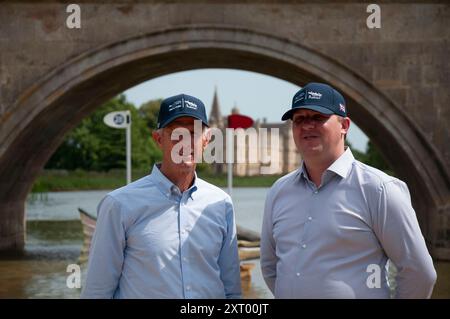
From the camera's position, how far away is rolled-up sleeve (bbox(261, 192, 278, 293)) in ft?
7.78

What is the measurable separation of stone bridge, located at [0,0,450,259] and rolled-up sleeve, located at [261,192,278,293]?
20.6 ft

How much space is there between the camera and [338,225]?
2.15 m

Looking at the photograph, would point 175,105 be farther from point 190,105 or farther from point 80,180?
point 80,180

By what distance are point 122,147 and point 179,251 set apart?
3563 centimetres

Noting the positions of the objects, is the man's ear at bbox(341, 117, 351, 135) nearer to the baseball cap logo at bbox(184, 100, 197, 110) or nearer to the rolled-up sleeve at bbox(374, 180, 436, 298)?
the rolled-up sleeve at bbox(374, 180, 436, 298)

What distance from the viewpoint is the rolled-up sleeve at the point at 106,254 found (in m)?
2.19

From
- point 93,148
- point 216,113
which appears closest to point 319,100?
point 93,148

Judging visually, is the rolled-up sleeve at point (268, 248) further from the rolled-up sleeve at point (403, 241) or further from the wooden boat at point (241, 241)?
the wooden boat at point (241, 241)

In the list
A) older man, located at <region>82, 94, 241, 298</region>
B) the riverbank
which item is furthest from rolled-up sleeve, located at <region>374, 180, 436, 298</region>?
the riverbank

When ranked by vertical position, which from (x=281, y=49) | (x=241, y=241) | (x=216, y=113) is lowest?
(x=241, y=241)

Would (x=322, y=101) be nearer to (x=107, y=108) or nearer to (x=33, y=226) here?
(x=33, y=226)

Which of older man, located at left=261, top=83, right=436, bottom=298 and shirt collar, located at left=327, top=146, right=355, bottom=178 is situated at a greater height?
shirt collar, located at left=327, top=146, right=355, bottom=178

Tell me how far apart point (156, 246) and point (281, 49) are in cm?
658

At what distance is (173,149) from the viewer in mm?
2262
